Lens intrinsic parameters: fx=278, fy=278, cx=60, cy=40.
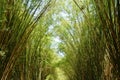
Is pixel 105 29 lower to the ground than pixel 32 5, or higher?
lower

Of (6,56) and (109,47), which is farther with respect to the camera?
(6,56)

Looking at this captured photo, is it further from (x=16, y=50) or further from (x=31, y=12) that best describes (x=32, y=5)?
(x=16, y=50)

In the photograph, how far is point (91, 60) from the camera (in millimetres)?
7184

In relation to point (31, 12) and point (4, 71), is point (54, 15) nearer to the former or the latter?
point (31, 12)

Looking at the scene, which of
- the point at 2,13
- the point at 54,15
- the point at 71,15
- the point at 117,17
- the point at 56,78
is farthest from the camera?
the point at 56,78

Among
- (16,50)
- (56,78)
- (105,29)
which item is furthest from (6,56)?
(56,78)

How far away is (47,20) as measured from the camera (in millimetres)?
9211

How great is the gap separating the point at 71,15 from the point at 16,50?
4313mm

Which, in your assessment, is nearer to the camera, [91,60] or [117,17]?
[117,17]

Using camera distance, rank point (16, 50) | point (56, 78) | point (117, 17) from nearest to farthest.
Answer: point (117, 17)
point (16, 50)
point (56, 78)

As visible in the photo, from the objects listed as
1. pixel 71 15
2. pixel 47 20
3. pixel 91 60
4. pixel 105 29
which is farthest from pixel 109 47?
pixel 47 20

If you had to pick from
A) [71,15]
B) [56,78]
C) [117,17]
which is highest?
[117,17]

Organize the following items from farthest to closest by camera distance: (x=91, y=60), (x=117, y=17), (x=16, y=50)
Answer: (x=91, y=60)
(x=16, y=50)
(x=117, y=17)

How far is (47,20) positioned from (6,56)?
186 inches
